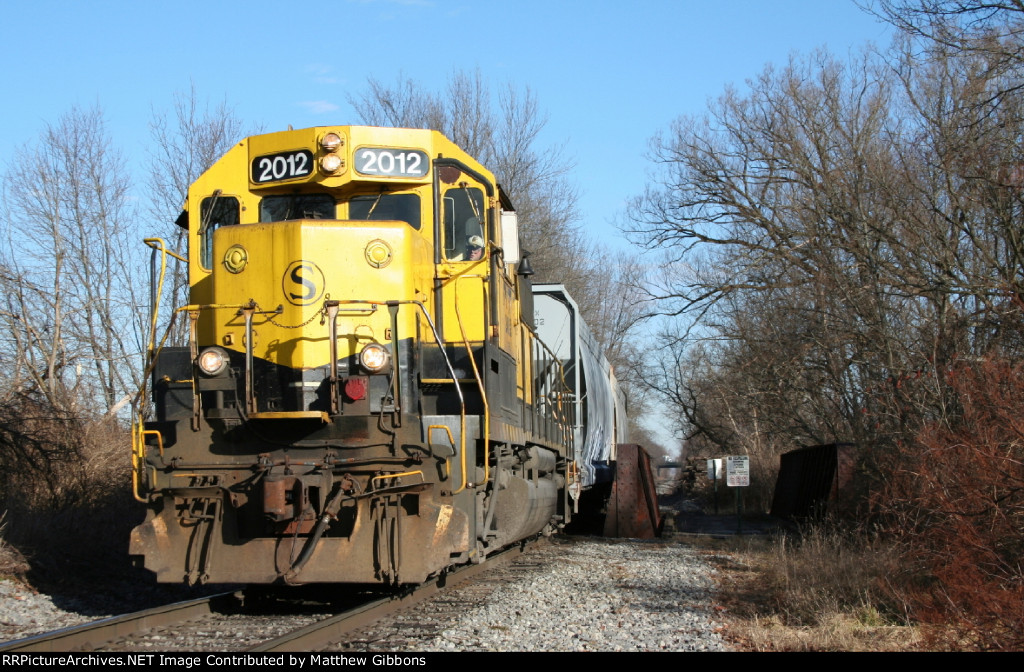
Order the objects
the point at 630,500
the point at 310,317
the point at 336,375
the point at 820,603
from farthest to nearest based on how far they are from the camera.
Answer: the point at 630,500 < the point at 820,603 < the point at 310,317 < the point at 336,375

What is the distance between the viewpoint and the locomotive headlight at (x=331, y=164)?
6.64m

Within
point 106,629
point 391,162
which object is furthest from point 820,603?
point 106,629

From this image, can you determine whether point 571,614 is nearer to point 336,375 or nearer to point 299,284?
point 336,375

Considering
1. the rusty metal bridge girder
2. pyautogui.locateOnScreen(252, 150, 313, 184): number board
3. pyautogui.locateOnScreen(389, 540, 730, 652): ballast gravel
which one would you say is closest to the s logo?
pyautogui.locateOnScreen(252, 150, 313, 184): number board

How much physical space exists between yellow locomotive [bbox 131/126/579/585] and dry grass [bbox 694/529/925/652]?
197 cm

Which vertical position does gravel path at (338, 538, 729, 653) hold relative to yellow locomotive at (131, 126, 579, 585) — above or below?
below

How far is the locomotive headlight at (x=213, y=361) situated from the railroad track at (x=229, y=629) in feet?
5.20

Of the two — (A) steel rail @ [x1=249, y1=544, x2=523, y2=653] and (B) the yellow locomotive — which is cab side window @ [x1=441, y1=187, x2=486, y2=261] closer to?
(B) the yellow locomotive

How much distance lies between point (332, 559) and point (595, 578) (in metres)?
3.45

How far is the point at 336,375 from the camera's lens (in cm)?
602

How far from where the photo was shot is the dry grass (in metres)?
5.39

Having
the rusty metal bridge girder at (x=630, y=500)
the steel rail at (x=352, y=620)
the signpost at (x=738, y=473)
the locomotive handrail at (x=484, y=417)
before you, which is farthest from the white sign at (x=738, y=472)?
the locomotive handrail at (x=484, y=417)

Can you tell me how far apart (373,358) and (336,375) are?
0.87ft

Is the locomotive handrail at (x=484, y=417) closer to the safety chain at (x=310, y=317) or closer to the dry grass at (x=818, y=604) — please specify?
the safety chain at (x=310, y=317)
